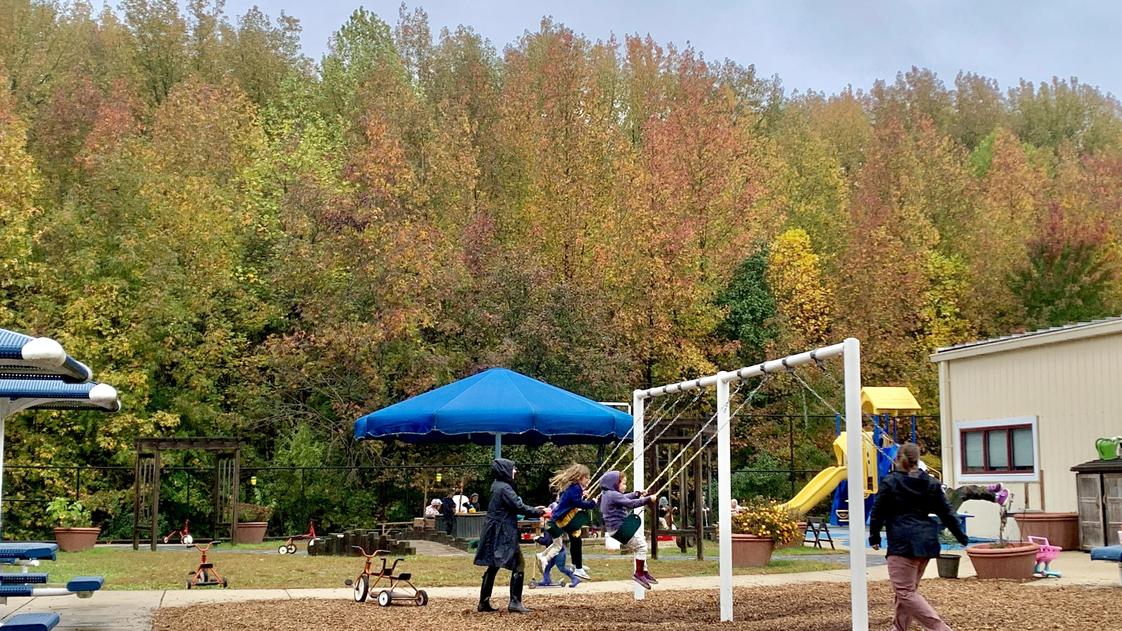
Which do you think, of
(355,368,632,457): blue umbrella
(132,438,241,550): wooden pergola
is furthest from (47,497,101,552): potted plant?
(355,368,632,457): blue umbrella

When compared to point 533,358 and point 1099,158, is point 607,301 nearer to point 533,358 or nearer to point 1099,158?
point 533,358

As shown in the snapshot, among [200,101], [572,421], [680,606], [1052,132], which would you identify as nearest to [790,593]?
[680,606]

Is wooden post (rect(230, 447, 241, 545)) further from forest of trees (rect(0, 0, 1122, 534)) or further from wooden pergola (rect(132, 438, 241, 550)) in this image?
forest of trees (rect(0, 0, 1122, 534))

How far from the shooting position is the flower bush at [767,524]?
18.7 metres

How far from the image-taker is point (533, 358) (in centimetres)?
3150

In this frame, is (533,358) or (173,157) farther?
(173,157)

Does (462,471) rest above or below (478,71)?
below

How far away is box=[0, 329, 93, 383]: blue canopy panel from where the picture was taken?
8.17 meters

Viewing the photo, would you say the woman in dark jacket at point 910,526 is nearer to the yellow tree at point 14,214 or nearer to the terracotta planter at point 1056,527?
the terracotta planter at point 1056,527

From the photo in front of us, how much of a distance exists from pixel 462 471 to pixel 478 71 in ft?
57.6

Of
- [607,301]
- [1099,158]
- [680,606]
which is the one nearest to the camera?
[680,606]

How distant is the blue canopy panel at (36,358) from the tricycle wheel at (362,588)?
496 centimetres

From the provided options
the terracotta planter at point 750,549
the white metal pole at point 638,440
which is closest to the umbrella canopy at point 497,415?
the terracotta planter at point 750,549

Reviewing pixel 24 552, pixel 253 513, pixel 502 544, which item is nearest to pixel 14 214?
pixel 253 513
